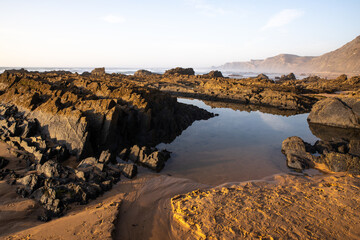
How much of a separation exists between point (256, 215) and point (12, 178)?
A: 10.4 m

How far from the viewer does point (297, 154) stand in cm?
1235

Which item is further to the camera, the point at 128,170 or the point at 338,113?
the point at 338,113

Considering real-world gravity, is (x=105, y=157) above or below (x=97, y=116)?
below

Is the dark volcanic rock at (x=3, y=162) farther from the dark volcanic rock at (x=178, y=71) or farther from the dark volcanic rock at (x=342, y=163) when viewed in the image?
the dark volcanic rock at (x=178, y=71)

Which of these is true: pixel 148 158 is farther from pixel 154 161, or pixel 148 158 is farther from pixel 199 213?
pixel 199 213

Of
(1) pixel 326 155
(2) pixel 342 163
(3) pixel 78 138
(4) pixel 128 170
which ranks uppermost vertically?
(3) pixel 78 138

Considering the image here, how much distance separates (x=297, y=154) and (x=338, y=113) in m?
13.9

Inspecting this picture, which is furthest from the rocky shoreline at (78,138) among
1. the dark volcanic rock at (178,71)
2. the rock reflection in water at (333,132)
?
the dark volcanic rock at (178,71)

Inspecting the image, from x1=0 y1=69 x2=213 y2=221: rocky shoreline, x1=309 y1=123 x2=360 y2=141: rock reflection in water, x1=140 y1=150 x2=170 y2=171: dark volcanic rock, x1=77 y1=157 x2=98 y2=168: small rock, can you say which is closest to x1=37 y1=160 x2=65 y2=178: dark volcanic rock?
x1=0 y1=69 x2=213 y2=221: rocky shoreline

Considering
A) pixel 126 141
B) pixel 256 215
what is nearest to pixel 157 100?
pixel 126 141

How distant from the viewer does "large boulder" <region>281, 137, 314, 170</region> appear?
37.1 feet

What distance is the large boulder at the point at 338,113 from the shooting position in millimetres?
20594

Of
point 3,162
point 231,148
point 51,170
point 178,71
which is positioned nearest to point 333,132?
point 231,148

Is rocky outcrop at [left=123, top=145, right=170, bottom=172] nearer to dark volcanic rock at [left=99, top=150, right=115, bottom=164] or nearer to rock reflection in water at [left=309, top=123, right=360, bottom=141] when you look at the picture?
dark volcanic rock at [left=99, top=150, right=115, bottom=164]
